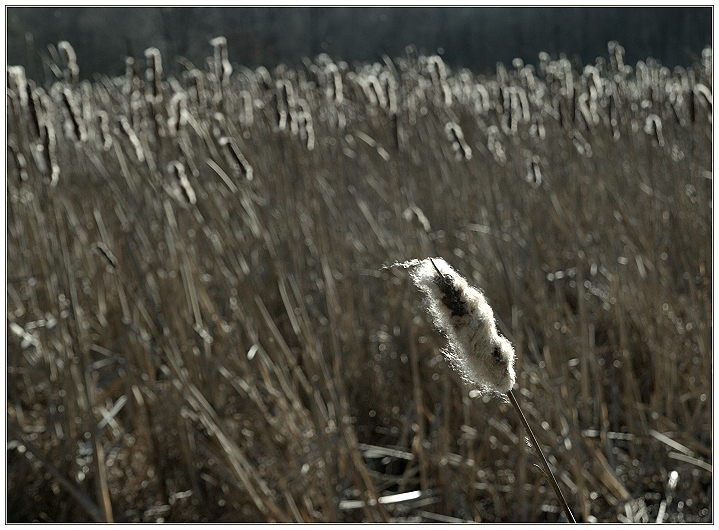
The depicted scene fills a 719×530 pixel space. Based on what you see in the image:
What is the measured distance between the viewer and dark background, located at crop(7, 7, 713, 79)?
8.70 ft

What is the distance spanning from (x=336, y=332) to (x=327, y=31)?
2235mm

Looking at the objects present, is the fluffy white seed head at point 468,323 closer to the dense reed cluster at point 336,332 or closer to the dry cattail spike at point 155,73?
the dense reed cluster at point 336,332

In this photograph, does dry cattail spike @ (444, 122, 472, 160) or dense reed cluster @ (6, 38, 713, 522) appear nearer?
dense reed cluster @ (6, 38, 713, 522)

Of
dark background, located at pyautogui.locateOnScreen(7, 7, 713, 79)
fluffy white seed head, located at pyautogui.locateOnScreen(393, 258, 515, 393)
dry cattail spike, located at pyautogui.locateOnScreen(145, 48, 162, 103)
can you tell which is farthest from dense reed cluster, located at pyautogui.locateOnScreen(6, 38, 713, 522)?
fluffy white seed head, located at pyautogui.locateOnScreen(393, 258, 515, 393)

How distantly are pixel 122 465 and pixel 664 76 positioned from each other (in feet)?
8.67

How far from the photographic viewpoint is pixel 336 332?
1.88 metres

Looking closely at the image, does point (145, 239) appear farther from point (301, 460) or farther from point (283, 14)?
point (283, 14)

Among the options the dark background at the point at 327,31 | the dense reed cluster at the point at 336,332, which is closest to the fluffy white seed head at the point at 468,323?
the dense reed cluster at the point at 336,332

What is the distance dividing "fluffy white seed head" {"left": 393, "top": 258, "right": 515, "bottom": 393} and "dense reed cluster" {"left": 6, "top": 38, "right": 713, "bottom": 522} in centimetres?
61

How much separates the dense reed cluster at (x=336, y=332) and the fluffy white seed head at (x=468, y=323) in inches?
24.2

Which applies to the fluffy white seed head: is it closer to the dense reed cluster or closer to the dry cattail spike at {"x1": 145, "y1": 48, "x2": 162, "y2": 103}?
the dense reed cluster

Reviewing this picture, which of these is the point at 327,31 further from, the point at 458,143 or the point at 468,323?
the point at 468,323

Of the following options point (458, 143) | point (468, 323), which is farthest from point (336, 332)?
point (468, 323)

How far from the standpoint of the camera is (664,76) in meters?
2.77
